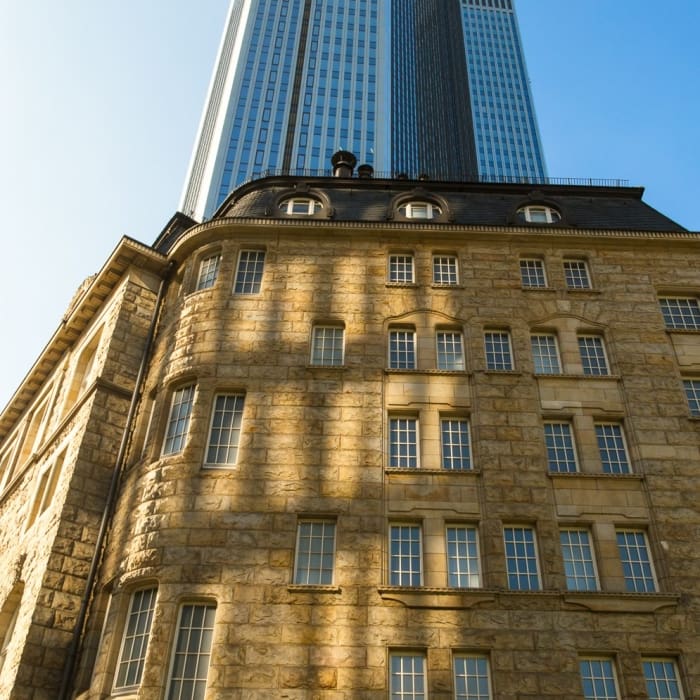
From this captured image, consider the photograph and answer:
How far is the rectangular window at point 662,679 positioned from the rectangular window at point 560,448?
576cm

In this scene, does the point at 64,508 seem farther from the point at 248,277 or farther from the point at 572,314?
the point at 572,314

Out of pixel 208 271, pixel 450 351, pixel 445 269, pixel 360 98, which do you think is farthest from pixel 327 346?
pixel 360 98

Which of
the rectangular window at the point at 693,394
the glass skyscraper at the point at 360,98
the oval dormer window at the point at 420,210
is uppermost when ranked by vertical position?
the glass skyscraper at the point at 360,98

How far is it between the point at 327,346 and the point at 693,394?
41.5 ft

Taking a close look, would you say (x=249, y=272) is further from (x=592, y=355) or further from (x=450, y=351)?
(x=592, y=355)

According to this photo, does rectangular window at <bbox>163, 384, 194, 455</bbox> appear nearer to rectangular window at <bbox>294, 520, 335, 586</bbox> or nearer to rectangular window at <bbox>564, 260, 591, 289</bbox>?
rectangular window at <bbox>294, 520, 335, 586</bbox>

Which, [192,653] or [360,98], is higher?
[360,98]

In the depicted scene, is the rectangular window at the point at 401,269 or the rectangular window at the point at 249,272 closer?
the rectangular window at the point at 249,272

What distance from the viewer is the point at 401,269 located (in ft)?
92.4

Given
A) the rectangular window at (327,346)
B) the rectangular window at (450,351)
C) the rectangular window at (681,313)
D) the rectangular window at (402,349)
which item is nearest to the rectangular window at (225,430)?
the rectangular window at (327,346)

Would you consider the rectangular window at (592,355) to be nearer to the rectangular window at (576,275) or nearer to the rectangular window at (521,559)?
the rectangular window at (576,275)

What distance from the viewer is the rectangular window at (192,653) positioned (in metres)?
18.8

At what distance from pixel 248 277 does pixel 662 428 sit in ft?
50.7

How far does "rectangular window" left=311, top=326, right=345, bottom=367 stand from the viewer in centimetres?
2525
